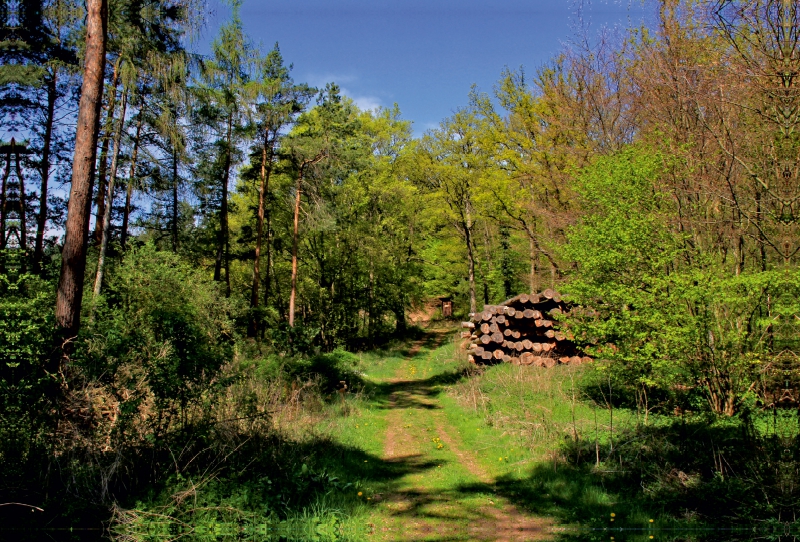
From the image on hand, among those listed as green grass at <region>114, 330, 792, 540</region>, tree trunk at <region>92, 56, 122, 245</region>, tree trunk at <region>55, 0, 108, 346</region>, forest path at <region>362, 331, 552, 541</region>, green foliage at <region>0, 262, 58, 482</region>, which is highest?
tree trunk at <region>92, 56, 122, 245</region>

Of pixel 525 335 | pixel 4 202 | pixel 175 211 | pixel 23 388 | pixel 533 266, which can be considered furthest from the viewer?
pixel 175 211

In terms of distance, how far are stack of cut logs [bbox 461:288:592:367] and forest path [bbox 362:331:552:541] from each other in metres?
3.68

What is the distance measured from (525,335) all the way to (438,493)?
31.2ft

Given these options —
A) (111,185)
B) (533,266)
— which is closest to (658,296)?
(111,185)

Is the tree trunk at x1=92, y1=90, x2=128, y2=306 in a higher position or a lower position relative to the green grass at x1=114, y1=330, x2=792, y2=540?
higher

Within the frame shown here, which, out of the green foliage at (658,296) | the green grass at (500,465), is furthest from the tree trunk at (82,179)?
the green foliage at (658,296)

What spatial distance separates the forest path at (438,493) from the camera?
201 inches

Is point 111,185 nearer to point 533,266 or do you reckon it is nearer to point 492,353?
point 492,353

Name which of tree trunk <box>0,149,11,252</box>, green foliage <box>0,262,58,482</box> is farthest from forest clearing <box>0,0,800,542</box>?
tree trunk <box>0,149,11,252</box>

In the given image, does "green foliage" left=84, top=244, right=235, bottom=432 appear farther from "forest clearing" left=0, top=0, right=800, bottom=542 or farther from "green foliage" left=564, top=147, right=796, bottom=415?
"green foliage" left=564, top=147, right=796, bottom=415

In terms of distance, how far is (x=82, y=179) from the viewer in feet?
22.2

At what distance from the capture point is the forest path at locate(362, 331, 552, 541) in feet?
16.8

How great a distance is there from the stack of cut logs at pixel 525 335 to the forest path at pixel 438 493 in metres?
3.68

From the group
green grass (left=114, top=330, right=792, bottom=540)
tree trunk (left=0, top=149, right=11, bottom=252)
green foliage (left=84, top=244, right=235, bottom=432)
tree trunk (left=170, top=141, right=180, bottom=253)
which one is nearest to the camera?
green grass (left=114, top=330, right=792, bottom=540)
